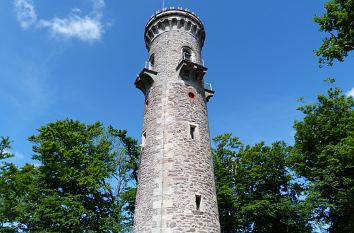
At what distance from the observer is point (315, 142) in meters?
23.8

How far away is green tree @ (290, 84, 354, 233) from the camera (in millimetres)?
20234

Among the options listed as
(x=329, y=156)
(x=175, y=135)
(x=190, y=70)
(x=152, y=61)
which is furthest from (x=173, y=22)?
(x=329, y=156)

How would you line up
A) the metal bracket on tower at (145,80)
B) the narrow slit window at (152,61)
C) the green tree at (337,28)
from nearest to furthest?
the green tree at (337,28)
the metal bracket on tower at (145,80)
the narrow slit window at (152,61)

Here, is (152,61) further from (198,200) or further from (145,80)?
(198,200)

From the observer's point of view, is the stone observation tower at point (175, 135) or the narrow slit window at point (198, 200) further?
the narrow slit window at point (198, 200)

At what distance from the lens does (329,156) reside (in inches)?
838

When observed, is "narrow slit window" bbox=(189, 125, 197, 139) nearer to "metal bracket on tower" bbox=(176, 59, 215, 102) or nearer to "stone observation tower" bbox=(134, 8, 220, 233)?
"stone observation tower" bbox=(134, 8, 220, 233)

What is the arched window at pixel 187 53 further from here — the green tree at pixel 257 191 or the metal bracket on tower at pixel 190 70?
the green tree at pixel 257 191

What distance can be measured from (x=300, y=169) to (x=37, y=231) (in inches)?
701

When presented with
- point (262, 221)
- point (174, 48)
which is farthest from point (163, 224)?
point (262, 221)

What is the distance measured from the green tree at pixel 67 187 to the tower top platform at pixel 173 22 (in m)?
9.25

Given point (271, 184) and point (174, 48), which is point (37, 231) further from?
point (271, 184)

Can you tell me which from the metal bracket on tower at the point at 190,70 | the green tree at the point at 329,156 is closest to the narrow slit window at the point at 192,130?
the metal bracket on tower at the point at 190,70

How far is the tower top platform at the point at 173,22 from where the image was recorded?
804 inches
